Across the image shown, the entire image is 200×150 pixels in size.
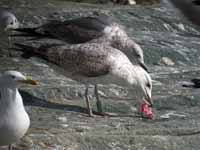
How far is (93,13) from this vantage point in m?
10.5

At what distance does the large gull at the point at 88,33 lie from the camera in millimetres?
7891

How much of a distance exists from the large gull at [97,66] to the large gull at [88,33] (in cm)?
96

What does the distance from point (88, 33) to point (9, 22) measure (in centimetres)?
162

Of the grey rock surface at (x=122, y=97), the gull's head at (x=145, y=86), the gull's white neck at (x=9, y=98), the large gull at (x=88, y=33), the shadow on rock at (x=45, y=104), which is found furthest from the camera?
the large gull at (x=88, y=33)

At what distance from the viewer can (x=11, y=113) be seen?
4.84m

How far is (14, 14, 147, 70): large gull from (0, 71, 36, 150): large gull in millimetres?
2868

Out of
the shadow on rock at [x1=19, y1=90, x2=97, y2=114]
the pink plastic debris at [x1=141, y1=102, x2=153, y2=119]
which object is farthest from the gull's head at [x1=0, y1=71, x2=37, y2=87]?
the pink plastic debris at [x1=141, y1=102, x2=153, y2=119]

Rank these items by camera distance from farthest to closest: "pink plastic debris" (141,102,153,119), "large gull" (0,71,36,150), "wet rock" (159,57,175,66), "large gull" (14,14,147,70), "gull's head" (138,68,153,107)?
"wet rock" (159,57,175,66)
"large gull" (14,14,147,70)
"gull's head" (138,68,153,107)
"pink plastic debris" (141,102,153,119)
"large gull" (0,71,36,150)

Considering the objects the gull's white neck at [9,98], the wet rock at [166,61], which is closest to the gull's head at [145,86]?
the gull's white neck at [9,98]

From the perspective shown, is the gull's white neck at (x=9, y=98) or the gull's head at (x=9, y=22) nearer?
the gull's white neck at (x=9, y=98)

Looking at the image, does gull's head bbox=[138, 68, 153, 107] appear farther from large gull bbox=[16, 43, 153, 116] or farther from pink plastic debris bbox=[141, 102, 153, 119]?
pink plastic debris bbox=[141, 102, 153, 119]

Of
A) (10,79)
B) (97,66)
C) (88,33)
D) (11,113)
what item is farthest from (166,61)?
(11,113)

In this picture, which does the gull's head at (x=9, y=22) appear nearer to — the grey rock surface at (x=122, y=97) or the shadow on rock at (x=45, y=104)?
the grey rock surface at (x=122, y=97)

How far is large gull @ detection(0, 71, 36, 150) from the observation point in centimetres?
476
